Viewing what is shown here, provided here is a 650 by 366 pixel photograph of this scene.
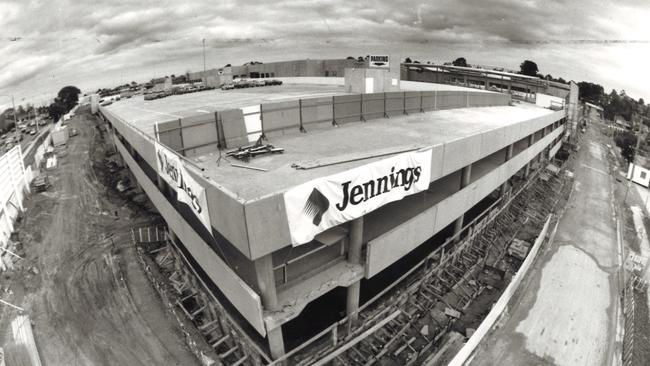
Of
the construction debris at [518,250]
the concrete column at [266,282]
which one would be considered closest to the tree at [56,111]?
the concrete column at [266,282]

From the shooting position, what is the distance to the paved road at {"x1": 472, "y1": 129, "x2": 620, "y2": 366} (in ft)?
48.0

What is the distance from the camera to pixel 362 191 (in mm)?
11305

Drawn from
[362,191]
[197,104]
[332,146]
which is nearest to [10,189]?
[197,104]

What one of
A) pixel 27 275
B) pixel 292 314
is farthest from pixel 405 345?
pixel 27 275

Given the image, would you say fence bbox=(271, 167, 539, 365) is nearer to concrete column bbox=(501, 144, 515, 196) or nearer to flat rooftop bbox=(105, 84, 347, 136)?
concrete column bbox=(501, 144, 515, 196)

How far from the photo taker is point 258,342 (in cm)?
1408

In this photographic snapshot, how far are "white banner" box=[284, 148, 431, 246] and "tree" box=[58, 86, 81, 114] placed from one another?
12307 centimetres

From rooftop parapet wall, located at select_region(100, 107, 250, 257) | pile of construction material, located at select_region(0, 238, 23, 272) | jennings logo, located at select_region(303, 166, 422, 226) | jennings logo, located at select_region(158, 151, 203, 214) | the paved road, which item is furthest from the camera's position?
pile of construction material, located at select_region(0, 238, 23, 272)

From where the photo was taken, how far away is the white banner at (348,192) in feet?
32.0

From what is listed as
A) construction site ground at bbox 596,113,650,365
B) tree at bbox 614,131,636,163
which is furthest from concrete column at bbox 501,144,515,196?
tree at bbox 614,131,636,163

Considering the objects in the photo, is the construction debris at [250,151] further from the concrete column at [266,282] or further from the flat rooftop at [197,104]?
the flat rooftop at [197,104]

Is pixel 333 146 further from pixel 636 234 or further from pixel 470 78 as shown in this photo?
pixel 470 78

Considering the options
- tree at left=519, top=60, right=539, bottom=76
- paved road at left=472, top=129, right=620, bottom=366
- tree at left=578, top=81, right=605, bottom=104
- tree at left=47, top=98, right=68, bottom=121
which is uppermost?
tree at left=519, top=60, right=539, bottom=76

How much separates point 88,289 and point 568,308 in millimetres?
25535
